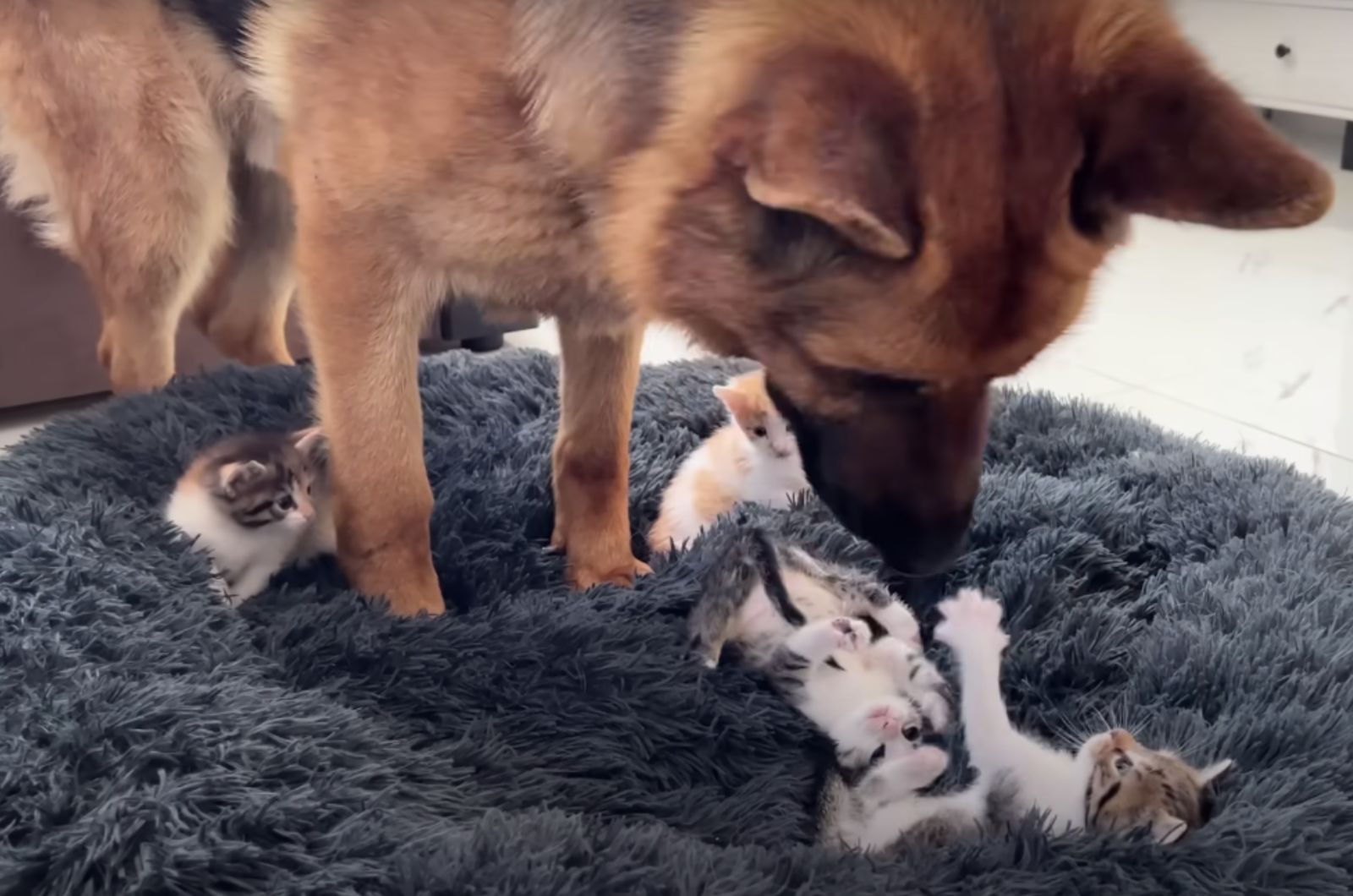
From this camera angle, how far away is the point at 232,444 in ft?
5.37

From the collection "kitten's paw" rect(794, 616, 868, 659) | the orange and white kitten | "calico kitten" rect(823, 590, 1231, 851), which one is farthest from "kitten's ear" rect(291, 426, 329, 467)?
"calico kitten" rect(823, 590, 1231, 851)

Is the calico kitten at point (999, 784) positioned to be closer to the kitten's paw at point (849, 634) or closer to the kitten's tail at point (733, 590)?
the kitten's paw at point (849, 634)

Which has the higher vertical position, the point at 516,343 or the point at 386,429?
the point at 386,429

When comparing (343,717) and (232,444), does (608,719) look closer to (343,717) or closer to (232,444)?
(343,717)

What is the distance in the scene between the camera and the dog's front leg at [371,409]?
1367mm

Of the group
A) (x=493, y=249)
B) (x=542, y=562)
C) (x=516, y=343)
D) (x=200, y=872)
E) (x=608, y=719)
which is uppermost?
(x=493, y=249)

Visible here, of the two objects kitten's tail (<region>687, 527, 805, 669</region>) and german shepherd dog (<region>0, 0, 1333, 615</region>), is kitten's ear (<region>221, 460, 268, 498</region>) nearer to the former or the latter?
german shepherd dog (<region>0, 0, 1333, 615</region>)

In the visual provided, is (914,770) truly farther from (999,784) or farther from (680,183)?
(680,183)

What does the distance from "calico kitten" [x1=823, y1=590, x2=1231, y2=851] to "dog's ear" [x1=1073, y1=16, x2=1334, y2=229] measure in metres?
0.50

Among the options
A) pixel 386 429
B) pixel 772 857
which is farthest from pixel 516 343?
pixel 772 857

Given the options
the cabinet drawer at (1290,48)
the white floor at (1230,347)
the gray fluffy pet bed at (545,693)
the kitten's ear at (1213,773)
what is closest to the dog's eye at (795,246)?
the gray fluffy pet bed at (545,693)

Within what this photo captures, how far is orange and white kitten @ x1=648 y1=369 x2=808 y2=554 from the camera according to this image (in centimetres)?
178

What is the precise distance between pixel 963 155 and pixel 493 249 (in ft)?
1.80

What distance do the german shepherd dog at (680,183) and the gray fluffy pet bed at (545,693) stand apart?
0.71 feet
